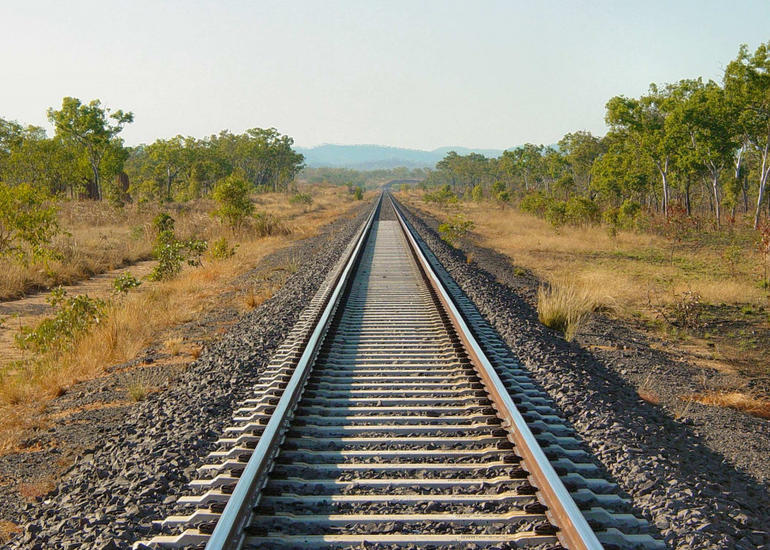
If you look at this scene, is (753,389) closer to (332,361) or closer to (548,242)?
(332,361)

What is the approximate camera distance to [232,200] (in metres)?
21.9

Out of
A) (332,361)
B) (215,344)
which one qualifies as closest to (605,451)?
(332,361)

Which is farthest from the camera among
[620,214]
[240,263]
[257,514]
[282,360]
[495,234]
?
[495,234]

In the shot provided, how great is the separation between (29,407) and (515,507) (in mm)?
5053

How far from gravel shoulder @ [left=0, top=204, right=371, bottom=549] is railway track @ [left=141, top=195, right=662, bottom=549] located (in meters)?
0.23

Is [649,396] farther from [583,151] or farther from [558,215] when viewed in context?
[583,151]

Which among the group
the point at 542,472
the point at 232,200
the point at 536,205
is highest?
the point at 232,200

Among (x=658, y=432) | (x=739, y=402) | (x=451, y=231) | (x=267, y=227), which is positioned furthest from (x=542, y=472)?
(x=267, y=227)

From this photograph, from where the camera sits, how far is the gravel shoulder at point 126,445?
10.8ft

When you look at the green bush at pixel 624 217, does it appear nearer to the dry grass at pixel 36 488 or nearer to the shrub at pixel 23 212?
the shrub at pixel 23 212

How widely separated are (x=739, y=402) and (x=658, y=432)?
1751mm

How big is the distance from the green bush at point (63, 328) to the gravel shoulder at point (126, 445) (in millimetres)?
1962

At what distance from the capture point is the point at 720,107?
28.1 metres

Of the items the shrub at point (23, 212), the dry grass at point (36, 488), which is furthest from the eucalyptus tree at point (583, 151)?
the dry grass at point (36, 488)
